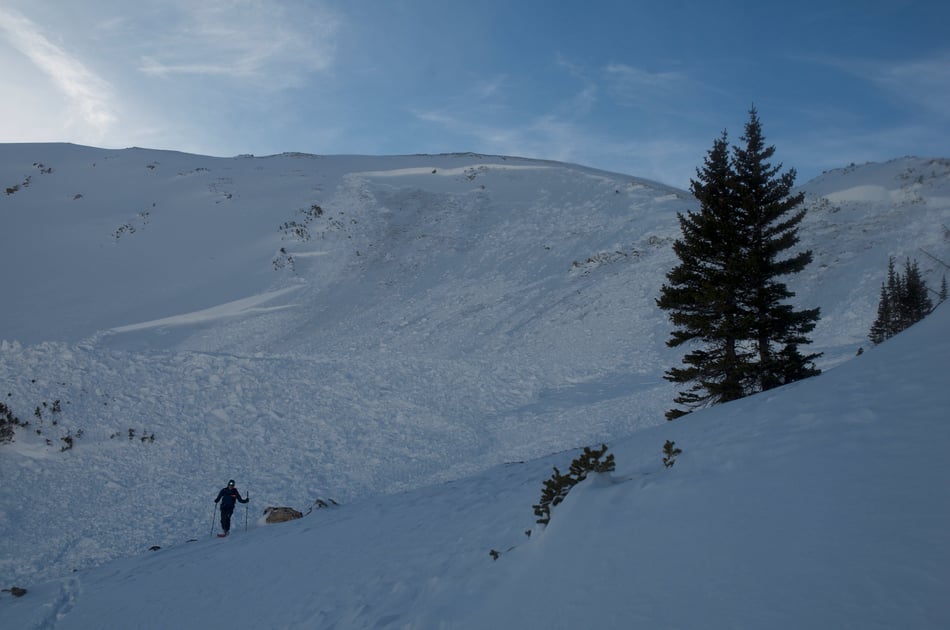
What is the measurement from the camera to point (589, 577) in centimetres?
475

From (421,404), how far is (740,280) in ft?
43.6

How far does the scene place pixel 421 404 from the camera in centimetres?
2272

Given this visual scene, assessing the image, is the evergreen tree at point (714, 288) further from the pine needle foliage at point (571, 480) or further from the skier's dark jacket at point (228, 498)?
the skier's dark jacket at point (228, 498)

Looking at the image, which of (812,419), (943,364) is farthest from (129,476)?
(943,364)

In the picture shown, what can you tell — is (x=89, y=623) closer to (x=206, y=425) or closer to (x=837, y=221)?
(x=206, y=425)

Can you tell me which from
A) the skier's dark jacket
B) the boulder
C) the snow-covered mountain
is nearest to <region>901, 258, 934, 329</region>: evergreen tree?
the snow-covered mountain

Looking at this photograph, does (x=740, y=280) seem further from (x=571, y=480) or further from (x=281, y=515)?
(x=281, y=515)

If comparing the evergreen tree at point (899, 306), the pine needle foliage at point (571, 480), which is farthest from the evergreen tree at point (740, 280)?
the evergreen tree at point (899, 306)

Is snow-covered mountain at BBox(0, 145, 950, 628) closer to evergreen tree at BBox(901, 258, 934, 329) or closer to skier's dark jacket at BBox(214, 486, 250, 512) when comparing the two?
skier's dark jacket at BBox(214, 486, 250, 512)

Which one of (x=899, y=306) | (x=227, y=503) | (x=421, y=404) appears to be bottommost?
(x=227, y=503)

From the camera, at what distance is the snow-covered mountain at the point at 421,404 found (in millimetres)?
4738

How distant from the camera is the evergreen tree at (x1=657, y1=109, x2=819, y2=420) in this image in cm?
1432

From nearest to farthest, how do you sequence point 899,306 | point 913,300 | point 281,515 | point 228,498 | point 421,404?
point 281,515 < point 228,498 < point 421,404 < point 913,300 < point 899,306

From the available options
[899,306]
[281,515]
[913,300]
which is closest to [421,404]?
[281,515]
